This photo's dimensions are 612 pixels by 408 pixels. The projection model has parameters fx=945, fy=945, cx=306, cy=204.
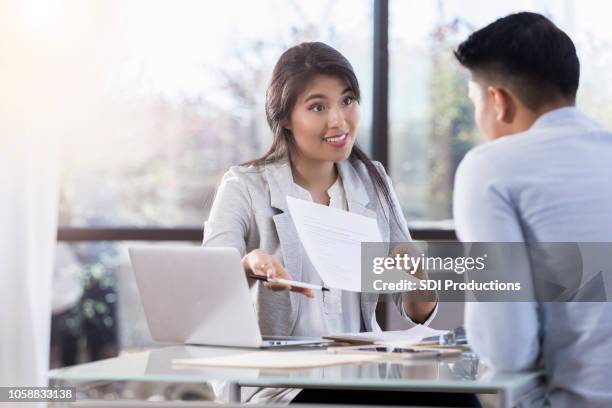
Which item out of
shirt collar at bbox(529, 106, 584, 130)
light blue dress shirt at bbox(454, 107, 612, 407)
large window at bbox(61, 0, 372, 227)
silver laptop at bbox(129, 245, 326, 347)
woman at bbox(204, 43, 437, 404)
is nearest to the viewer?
light blue dress shirt at bbox(454, 107, 612, 407)

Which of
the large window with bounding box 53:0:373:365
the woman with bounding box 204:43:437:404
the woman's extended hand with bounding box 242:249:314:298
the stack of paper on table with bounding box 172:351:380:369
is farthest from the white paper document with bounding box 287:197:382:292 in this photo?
the large window with bounding box 53:0:373:365

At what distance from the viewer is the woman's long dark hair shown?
220 cm

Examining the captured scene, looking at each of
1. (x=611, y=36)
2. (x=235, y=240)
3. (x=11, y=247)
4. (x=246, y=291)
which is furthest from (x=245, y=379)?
(x=611, y=36)

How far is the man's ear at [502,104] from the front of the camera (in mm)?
1503

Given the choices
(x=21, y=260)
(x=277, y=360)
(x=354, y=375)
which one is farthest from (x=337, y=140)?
(x=21, y=260)

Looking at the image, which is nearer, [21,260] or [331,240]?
[331,240]

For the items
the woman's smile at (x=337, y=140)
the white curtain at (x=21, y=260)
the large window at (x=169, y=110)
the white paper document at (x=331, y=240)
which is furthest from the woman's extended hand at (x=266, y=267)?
the large window at (x=169, y=110)

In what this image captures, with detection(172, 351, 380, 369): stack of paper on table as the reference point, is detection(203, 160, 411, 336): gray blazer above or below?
above

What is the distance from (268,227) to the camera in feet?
7.05

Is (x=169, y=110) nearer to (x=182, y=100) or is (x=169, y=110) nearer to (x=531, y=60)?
(x=182, y=100)

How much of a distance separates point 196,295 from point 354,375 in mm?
407

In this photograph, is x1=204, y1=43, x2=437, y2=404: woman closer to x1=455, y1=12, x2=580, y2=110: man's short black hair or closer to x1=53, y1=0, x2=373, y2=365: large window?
x1=455, y1=12, x2=580, y2=110: man's short black hair

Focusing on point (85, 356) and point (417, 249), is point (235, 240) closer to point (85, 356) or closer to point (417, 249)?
point (417, 249)

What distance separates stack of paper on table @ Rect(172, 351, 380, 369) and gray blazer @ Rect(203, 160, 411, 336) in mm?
595
